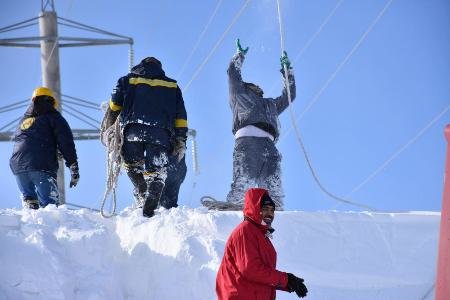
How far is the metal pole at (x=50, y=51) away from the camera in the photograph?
653 inches

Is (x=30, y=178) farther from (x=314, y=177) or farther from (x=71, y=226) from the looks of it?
(x=314, y=177)

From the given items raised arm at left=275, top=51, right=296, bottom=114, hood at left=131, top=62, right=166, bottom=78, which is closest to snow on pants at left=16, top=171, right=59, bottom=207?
hood at left=131, top=62, right=166, bottom=78

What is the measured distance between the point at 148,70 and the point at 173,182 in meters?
1.45

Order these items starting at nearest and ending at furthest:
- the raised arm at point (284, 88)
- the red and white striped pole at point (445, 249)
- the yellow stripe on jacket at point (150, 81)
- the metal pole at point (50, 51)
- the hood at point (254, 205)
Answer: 1. the red and white striped pole at point (445, 249)
2. the hood at point (254, 205)
3. the yellow stripe on jacket at point (150, 81)
4. the raised arm at point (284, 88)
5. the metal pole at point (50, 51)

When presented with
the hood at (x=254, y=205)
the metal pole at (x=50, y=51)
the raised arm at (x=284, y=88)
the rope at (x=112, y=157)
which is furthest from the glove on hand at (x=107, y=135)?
the metal pole at (x=50, y=51)

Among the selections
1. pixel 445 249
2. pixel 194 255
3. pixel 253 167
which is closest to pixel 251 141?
pixel 253 167

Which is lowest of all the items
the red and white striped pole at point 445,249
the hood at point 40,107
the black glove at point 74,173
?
the red and white striped pole at point 445,249

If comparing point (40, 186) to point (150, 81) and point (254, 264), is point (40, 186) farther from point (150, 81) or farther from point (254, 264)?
point (254, 264)

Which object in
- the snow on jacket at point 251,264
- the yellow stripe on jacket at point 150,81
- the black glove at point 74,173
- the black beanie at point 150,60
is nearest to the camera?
the snow on jacket at point 251,264

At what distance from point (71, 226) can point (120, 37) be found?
11.3 m

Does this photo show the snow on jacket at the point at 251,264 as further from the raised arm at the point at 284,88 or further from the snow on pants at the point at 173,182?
the raised arm at the point at 284,88

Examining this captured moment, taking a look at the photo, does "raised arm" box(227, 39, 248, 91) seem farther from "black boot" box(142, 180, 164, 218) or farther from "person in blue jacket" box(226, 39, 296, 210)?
"black boot" box(142, 180, 164, 218)

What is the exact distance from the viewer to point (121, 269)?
20.4 feet

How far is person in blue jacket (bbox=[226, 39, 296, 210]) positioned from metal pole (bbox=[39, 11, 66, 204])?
921 centimetres
